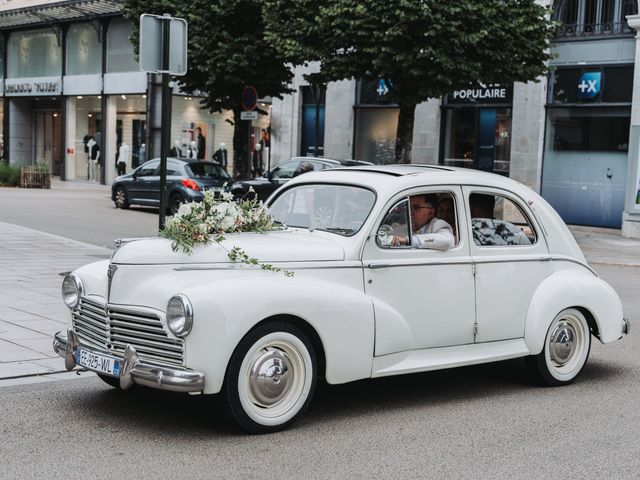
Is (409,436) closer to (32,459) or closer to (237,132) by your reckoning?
(32,459)

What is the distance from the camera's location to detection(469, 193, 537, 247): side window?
7.11m

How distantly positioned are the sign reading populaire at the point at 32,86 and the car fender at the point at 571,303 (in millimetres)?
38156

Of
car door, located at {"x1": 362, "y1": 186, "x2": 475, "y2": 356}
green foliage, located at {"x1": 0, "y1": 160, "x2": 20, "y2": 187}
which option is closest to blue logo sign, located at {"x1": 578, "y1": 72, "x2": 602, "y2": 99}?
car door, located at {"x1": 362, "y1": 186, "x2": 475, "y2": 356}

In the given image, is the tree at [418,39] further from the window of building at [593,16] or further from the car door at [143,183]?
the car door at [143,183]

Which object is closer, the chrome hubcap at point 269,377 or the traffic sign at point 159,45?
the chrome hubcap at point 269,377

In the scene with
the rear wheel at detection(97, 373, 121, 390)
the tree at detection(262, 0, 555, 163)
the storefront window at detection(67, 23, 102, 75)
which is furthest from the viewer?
the storefront window at detection(67, 23, 102, 75)

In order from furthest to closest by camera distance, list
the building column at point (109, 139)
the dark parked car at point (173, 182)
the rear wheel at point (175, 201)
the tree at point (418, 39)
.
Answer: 1. the building column at point (109, 139)
2. the rear wheel at point (175, 201)
3. the dark parked car at point (173, 182)
4. the tree at point (418, 39)

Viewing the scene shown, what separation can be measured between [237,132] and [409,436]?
22.3 m

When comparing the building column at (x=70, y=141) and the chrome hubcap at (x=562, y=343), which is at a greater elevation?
the building column at (x=70, y=141)

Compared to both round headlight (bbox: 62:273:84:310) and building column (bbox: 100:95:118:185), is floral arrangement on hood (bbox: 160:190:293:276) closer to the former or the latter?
round headlight (bbox: 62:273:84:310)

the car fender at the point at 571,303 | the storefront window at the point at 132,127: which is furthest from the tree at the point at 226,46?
the car fender at the point at 571,303

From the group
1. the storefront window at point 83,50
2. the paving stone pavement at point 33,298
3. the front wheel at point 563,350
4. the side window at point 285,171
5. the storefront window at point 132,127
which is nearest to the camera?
the front wheel at point 563,350

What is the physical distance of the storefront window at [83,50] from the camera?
4075 cm

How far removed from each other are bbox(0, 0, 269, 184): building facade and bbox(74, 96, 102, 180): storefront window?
0.04 m
